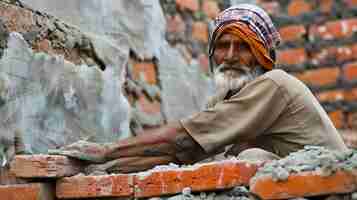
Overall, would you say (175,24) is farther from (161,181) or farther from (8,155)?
(161,181)

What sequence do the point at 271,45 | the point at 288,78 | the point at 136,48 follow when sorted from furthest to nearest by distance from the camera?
the point at 136,48
the point at 271,45
the point at 288,78

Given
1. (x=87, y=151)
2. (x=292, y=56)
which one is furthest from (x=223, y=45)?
(x=292, y=56)

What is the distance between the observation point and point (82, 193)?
80.6 inches

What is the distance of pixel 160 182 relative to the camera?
1.97m

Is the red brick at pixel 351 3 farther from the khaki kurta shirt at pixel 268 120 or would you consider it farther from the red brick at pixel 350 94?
the khaki kurta shirt at pixel 268 120

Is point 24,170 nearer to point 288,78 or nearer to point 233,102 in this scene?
point 233,102

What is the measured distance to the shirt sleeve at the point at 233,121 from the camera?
211 centimetres

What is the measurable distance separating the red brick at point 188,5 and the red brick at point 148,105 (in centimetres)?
61

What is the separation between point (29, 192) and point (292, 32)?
3277 millimetres

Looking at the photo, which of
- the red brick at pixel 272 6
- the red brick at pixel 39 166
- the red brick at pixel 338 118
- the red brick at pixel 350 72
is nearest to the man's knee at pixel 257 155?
the red brick at pixel 39 166

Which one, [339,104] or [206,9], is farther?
[339,104]

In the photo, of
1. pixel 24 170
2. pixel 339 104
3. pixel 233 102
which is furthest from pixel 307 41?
pixel 24 170

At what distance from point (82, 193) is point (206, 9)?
2241 mm

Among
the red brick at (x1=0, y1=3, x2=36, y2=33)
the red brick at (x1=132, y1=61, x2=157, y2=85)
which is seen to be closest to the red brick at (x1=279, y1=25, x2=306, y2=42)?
the red brick at (x1=132, y1=61, x2=157, y2=85)
